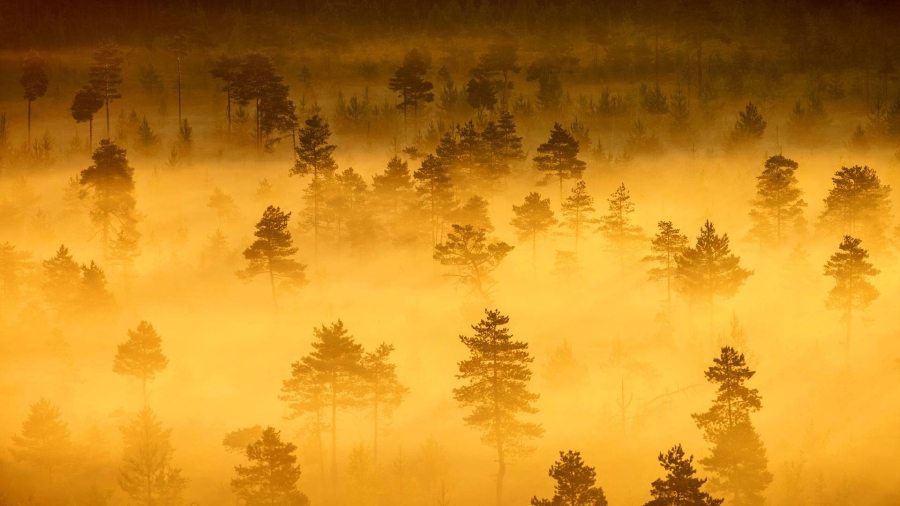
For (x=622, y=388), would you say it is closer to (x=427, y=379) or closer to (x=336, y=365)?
(x=427, y=379)

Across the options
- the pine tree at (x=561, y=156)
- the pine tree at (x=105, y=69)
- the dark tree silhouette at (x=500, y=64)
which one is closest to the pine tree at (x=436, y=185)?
the pine tree at (x=561, y=156)

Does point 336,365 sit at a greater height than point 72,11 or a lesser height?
lesser

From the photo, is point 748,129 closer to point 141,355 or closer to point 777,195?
point 777,195

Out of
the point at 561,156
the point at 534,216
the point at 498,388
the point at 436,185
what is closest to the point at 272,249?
the point at 436,185

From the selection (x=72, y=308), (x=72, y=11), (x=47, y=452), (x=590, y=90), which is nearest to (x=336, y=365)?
(x=47, y=452)

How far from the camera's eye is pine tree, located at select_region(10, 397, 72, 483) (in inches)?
1922

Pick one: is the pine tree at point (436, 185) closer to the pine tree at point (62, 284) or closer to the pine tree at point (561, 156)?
the pine tree at point (561, 156)

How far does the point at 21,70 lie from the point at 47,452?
73.8m

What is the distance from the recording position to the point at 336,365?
159 ft

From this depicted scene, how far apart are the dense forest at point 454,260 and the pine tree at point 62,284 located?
0.74 ft

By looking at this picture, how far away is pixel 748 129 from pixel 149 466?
67.0 meters

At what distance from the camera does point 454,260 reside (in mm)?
63625

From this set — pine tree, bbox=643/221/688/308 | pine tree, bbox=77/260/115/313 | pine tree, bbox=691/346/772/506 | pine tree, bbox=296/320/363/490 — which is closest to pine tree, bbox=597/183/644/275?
pine tree, bbox=643/221/688/308

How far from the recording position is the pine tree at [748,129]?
8962 centimetres
